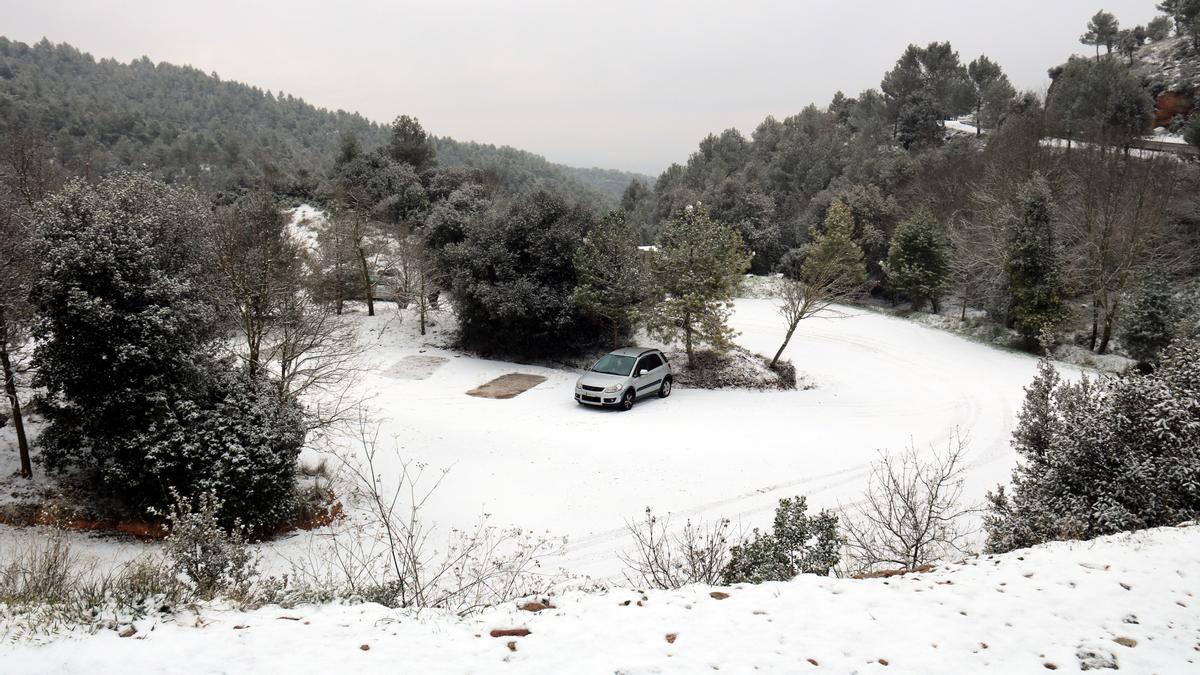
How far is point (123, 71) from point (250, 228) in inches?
5711

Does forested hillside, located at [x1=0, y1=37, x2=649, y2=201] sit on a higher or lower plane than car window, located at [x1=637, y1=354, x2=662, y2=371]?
higher

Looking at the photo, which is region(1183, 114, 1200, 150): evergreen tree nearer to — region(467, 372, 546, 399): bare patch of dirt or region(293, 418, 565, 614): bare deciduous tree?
region(467, 372, 546, 399): bare patch of dirt

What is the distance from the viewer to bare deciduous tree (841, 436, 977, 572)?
724cm

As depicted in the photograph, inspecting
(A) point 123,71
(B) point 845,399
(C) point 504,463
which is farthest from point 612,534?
(A) point 123,71

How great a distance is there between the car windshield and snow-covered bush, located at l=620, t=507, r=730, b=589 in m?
6.92

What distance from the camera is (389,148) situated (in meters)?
43.1

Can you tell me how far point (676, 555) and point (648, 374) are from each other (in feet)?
28.2

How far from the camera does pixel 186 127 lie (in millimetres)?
85062

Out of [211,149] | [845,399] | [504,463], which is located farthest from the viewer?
[211,149]

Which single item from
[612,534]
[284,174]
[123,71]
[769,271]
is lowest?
[612,534]

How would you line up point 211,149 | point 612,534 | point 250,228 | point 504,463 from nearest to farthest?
point 612,534 → point 504,463 → point 250,228 → point 211,149

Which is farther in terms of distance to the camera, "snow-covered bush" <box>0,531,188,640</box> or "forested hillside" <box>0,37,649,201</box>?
"forested hillside" <box>0,37,649,201</box>

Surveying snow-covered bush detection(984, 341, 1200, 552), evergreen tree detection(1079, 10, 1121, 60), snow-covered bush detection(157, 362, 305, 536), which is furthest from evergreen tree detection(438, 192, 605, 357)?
evergreen tree detection(1079, 10, 1121, 60)

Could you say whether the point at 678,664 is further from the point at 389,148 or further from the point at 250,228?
the point at 389,148
